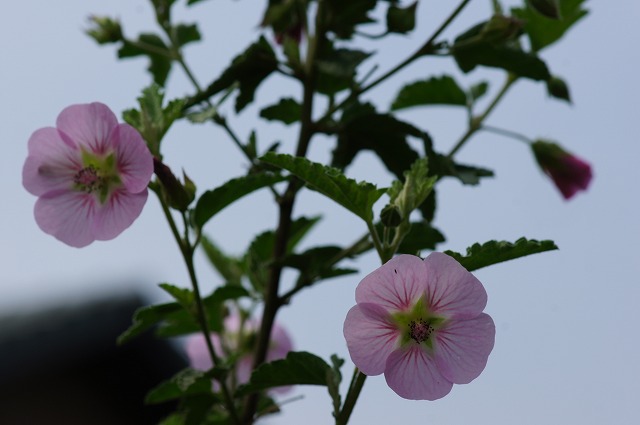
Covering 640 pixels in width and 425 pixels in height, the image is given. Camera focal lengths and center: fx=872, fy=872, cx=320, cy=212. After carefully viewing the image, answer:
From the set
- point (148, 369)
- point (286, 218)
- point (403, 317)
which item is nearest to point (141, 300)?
point (148, 369)

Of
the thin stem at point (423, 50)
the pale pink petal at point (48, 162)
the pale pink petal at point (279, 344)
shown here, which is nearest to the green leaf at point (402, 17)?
the thin stem at point (423, 50)

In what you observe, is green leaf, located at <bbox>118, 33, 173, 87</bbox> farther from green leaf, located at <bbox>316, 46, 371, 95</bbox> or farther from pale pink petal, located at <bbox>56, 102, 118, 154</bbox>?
pale pink petal, located at <bbox>56, 102, 118, 154</bbox>

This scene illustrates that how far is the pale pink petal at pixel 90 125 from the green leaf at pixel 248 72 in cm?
23

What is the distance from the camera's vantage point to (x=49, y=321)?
218 inches

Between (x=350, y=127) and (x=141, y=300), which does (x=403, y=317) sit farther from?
(x=141, y=300)

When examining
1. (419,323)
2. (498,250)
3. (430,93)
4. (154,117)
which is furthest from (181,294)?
(430,93)

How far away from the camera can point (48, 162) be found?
107cm

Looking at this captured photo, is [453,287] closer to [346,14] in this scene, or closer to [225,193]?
[225,193]

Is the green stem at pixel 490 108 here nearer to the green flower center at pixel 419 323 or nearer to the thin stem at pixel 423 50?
the thin stem at pixel 423 50

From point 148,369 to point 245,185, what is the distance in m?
4.83

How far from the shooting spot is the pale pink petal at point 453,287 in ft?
2.68

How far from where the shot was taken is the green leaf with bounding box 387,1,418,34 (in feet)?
3.96

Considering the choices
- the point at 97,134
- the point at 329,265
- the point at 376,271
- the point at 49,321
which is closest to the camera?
the point at 376,271

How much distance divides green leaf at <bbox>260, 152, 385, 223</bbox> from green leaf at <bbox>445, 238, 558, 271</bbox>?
11 cm
